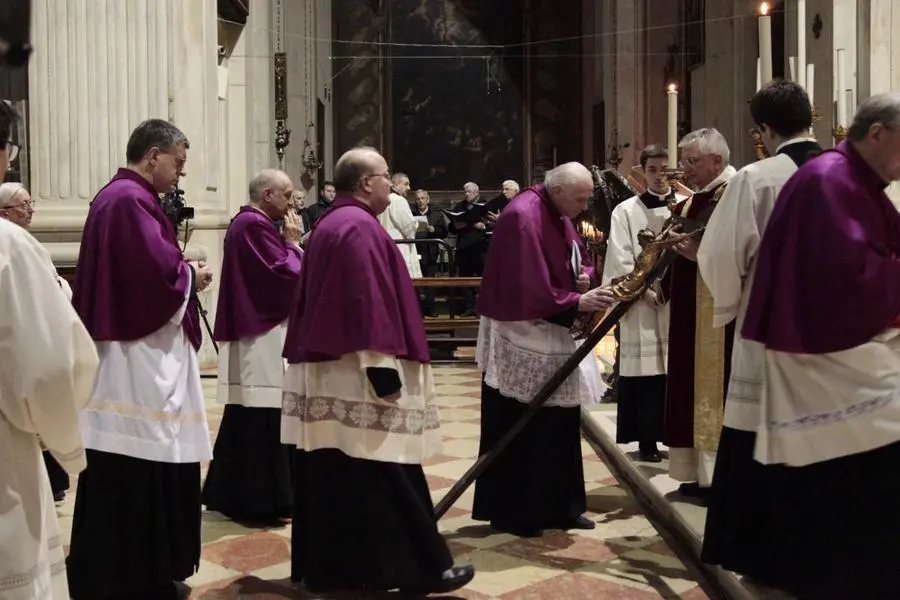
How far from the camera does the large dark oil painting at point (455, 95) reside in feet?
69.7

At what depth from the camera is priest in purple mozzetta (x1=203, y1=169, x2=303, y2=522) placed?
5070 millimetres

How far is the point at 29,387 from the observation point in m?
2.36

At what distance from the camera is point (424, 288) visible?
12.6 metres

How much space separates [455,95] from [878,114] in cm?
1876

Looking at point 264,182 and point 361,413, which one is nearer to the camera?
point 361,413

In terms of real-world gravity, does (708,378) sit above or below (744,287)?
below

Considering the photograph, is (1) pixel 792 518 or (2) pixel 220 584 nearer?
(1) pixel 792 518

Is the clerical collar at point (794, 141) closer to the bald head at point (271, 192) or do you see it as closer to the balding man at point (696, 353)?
the balding man at point (696, 353)

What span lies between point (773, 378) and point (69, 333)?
202 cm

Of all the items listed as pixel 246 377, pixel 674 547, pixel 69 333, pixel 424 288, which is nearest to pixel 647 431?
pixel 674 547

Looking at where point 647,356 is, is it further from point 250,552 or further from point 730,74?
point 730,74

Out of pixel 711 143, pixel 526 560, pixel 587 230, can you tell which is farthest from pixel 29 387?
pixel 587 230

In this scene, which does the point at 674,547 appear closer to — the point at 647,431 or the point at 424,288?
the point at 647,431

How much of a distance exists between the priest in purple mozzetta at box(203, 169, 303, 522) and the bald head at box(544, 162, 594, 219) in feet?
4.22
